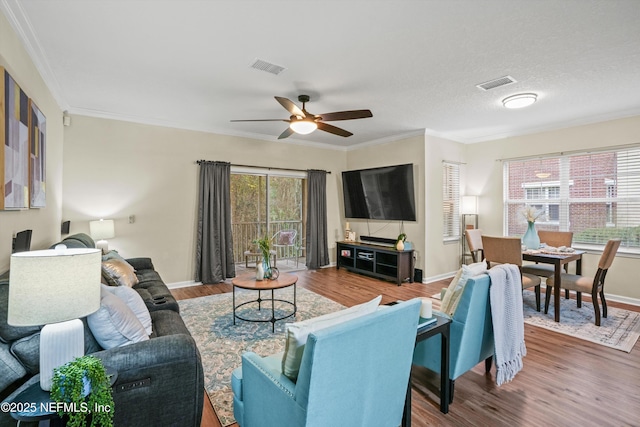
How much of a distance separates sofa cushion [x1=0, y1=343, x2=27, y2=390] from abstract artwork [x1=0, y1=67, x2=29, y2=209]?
0.95 m

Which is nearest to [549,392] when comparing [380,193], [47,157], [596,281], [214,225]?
[596,281]

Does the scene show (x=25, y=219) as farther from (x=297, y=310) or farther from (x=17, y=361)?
(x=297, y=310)

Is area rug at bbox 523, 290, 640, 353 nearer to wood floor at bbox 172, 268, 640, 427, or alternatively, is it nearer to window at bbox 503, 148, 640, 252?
wood floor at bbox 172, 268, 640, 427

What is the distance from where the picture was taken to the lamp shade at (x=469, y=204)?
606 centimetres

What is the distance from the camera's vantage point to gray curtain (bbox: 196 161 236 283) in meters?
5.33

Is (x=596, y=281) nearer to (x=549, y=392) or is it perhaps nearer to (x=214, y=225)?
(x=549, y=392)

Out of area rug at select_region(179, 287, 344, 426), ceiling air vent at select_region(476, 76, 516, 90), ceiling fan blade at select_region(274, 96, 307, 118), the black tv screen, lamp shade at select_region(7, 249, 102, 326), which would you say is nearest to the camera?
lamp shade at select_region(7, 249, 102, 326)

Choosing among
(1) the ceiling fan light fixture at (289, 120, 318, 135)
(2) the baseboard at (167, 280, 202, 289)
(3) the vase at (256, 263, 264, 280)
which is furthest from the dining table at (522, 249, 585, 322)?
(2) the baseboard at (167, 280, 202, 289)

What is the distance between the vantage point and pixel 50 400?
1249mm

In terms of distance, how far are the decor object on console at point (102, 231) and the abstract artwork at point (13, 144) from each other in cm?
196

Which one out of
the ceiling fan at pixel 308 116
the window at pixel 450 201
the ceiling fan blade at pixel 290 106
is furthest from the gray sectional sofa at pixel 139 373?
the window at pixel 450 201

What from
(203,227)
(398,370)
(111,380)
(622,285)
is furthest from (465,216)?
Result: (111,380)

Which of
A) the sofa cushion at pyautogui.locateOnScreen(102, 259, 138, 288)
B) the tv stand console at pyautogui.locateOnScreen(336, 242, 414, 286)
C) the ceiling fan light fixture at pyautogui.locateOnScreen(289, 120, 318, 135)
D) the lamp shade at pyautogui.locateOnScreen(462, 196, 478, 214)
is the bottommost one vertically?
the tv stand console at pyautogui.locateOnScreen(336, 242, 414, 286)

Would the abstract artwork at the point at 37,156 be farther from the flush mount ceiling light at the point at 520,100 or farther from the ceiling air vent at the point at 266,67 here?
the flush mount ceiling light at the point at 520,100
